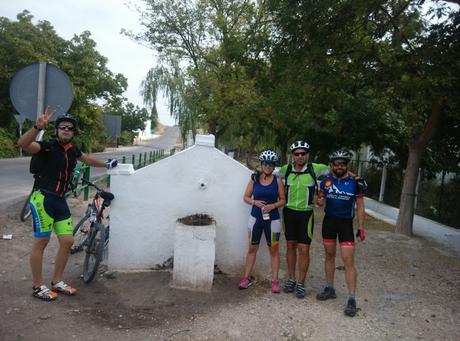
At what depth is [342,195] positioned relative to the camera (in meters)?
4.66

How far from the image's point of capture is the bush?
26.2 meters

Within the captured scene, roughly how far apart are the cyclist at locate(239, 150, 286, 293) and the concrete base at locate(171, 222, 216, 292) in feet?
1.65

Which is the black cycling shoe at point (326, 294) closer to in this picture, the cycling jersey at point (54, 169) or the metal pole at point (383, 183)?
the cycling jersey at point (54, 169)

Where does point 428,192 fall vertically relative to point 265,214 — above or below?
below

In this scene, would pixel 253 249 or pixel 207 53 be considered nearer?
pixel 253 249

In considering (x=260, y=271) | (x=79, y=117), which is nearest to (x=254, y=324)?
(x=260, y=271)

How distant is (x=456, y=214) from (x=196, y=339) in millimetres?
8755

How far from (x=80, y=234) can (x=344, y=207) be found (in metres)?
4.51

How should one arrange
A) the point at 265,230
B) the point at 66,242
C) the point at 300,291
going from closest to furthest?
1. the point at 66,242
2. the point at 300,291
3. the point at 265,230

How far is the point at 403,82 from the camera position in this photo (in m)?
7.26

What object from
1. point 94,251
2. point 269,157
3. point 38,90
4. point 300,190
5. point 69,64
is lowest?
point 94,251

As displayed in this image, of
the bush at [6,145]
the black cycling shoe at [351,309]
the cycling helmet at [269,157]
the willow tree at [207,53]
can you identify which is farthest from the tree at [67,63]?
the black cycling shoe at [351,309]

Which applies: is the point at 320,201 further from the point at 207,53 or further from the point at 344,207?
the point at 207,53

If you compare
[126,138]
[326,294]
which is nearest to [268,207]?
[326,294]
